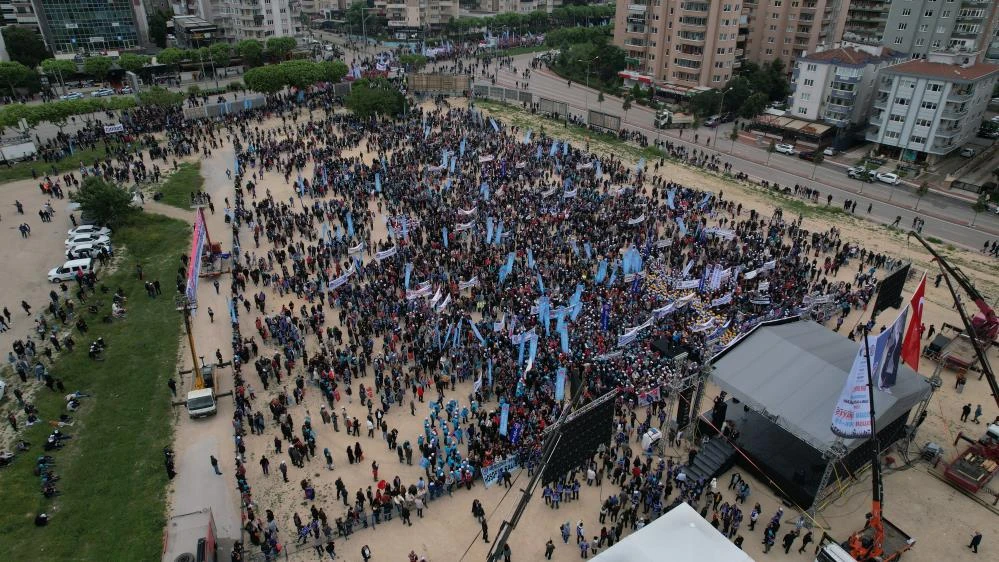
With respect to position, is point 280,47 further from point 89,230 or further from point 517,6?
point 517,6

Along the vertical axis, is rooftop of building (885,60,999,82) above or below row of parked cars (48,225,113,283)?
above

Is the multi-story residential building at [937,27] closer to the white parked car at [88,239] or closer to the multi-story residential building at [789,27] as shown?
the multi-story residential building at [789,27]

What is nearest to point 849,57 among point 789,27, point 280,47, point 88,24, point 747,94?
point 747,94

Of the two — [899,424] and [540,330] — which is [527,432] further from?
[899,424]

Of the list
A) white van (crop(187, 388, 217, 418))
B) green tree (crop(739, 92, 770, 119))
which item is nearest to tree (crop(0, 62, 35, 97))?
white van (crop(187, 388, 217, 418))

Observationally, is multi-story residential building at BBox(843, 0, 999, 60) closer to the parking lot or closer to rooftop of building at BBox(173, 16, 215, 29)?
the parking lot

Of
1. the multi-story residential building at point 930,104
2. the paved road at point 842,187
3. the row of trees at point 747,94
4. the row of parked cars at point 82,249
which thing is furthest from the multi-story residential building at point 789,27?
the row of parked cars at point 82,249
